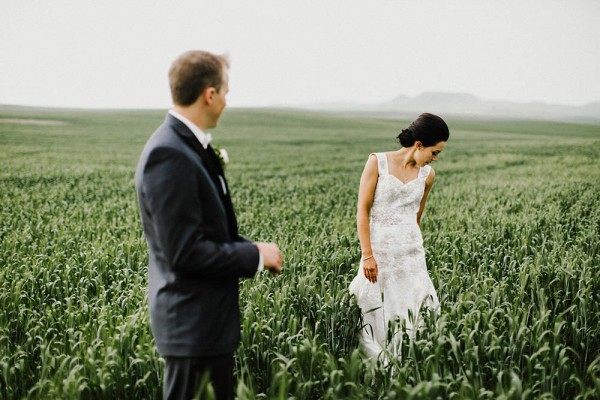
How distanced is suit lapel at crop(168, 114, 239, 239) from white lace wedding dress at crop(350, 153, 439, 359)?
218 centimetres

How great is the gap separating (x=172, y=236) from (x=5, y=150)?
3668 cm

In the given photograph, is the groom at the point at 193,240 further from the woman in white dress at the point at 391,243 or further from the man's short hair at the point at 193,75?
the woman in white dress at the point at 391,243

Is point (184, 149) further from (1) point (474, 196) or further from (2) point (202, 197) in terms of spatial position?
(1) point (474, 196)

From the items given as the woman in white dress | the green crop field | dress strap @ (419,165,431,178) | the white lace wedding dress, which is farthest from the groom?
dress strap @ (419,165,431,178)

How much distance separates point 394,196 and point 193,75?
2.68 metres

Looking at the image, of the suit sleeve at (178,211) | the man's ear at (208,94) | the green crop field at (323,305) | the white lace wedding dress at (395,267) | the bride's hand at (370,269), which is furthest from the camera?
the white lace wedding dress at (395,267)

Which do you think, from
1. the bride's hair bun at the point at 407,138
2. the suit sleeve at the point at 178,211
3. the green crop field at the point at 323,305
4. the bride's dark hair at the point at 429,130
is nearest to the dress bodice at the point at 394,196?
the bride's hair bun at the point at 407,138

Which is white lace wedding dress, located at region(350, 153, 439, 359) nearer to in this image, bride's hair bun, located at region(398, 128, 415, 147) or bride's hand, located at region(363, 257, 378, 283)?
bride's hand, located at region(363, 257, 378, 283)

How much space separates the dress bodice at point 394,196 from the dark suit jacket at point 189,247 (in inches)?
84.1

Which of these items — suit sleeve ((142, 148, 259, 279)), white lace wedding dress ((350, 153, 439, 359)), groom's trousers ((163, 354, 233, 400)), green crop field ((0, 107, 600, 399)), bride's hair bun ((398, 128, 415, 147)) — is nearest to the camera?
suit sleeve ((142, 148, 259, 279))

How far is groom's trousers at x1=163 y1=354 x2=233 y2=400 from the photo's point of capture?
8.66ft

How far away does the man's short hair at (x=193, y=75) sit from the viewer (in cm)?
240

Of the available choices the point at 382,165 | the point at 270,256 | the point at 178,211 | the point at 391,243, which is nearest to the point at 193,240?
the point at 178,211

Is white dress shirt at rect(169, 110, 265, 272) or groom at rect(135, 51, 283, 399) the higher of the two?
white dress shirt at rect(169, 110, 265, 272)
